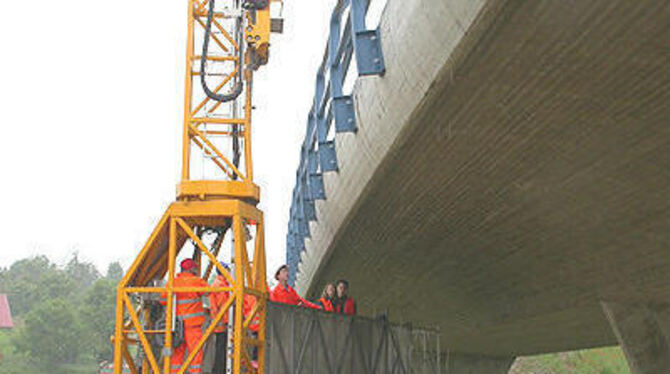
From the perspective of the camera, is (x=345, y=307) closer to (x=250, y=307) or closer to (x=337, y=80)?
(x=250, y=307)

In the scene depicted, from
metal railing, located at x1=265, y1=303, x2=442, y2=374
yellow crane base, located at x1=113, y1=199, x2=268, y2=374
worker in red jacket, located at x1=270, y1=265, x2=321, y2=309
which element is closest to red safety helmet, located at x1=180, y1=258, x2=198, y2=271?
yellow crane base, located at x1=113, y1=199, x2=268, y2=374

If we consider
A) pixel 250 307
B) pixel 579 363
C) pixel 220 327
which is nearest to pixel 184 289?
pixel 220 327

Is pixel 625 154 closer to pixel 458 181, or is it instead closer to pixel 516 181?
pixel 516 181

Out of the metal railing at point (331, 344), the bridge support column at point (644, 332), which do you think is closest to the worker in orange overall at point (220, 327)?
the metal railing at point (331, 344)

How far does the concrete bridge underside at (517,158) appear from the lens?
22.4 ft

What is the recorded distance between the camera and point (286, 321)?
11.3 m

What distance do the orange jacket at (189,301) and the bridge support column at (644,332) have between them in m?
8.42

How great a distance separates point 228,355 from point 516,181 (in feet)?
14.7

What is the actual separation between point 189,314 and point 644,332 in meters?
9.36

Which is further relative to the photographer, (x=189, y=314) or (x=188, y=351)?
(x=189, y=314)

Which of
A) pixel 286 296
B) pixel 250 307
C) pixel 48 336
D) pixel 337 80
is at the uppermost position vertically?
pixel 48 336

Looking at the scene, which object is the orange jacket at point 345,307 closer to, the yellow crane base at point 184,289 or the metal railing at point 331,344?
the metal railing at point 331,344

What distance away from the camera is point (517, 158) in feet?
31.6

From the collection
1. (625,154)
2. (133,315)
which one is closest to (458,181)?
(625,154)
